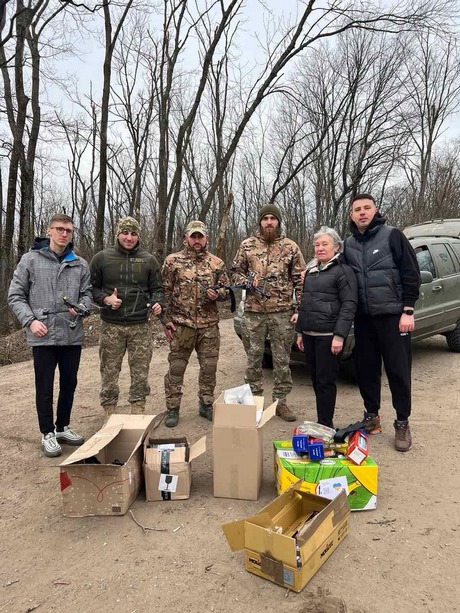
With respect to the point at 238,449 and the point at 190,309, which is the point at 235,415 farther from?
the point at 190,309

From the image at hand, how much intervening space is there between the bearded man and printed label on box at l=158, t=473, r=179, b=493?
1693 millimetres

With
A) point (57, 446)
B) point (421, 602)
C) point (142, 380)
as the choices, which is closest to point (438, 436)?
point (421, 602)

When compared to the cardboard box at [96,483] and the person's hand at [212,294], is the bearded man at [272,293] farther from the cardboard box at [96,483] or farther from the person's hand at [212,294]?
the cardboard box at [96,483]

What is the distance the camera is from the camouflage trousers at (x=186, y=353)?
14.3 feet

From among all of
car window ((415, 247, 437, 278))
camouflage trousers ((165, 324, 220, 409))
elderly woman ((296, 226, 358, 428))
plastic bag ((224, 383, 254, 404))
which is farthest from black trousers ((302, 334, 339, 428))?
car window ((415, 247, 437, 278))

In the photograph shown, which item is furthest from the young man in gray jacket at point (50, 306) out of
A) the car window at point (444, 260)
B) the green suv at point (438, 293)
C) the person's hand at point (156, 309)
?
the car window at point (444, 260)

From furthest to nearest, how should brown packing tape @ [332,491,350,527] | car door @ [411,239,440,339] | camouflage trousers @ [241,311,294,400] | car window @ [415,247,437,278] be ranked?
car window @ [415,247,437,278], car door @ [411,239,440,339], camouflage trousers @ [241,311,294,400], brown packing tape @ [332,491,350,527]

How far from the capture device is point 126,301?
4.04m

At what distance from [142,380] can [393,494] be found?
234cm

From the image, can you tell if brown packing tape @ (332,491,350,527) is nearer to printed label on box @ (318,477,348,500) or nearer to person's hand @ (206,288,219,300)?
printed label on box @ (318,477,348,500)

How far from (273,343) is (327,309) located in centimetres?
99

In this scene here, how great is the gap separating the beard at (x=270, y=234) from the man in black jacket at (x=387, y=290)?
0.82 meters

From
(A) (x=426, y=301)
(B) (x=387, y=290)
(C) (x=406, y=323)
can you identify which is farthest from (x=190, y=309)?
(A) (x=426, y=301)

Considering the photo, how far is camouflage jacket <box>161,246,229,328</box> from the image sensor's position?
4.31 metres
